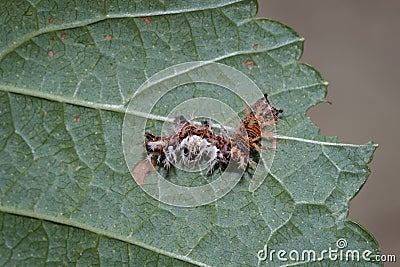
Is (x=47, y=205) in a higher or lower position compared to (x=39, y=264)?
higher

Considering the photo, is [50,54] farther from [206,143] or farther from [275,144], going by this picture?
[275,144]

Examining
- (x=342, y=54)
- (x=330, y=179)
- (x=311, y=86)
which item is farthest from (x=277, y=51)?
(x=342, y=54)

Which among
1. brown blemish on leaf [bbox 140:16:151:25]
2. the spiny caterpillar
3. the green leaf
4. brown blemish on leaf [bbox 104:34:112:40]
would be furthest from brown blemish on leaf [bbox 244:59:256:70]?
brown blemish on leaf [bbox 104:34:112:40]

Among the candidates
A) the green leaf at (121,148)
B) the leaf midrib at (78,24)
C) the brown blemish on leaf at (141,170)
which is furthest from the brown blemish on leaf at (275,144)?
the leaf midrib at (78,24)

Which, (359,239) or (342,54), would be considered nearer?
→ (359,239)

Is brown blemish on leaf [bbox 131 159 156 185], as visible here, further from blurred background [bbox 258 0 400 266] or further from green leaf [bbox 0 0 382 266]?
blurred background [bbox 258 0 400 266]

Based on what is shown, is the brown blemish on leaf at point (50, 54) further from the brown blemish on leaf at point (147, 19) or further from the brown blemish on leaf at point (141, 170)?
the brown blemish on leaf at point (141, 170)

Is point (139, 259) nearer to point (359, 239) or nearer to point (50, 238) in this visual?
point (50, 238)
